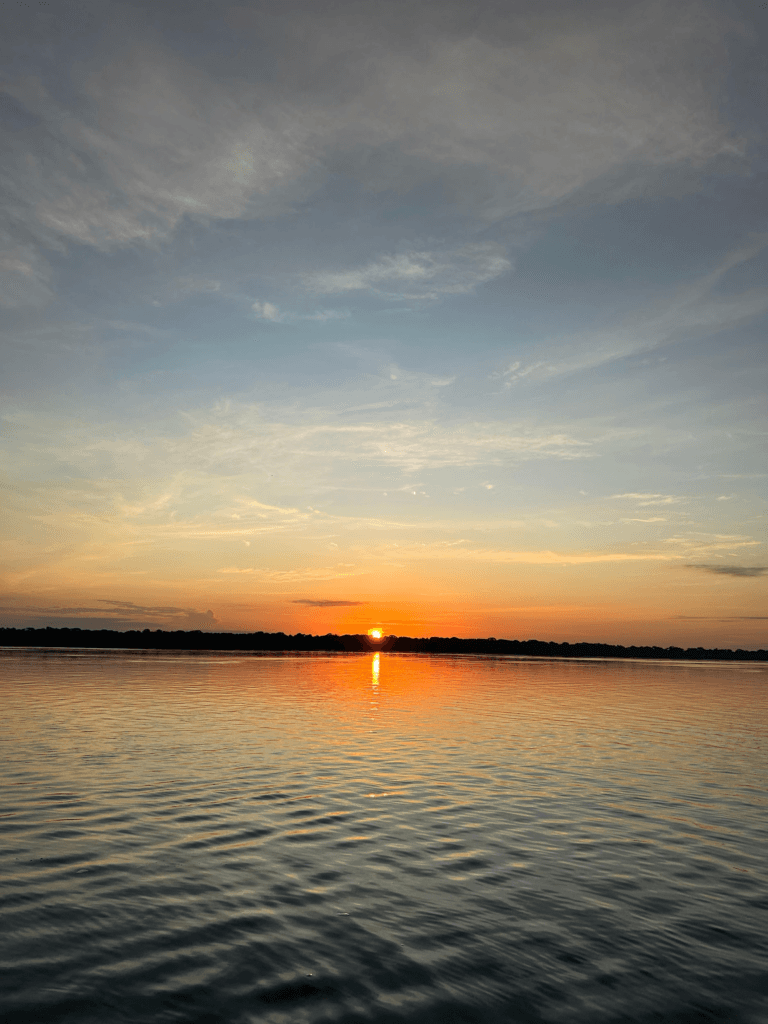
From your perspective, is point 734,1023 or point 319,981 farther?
point 319,981

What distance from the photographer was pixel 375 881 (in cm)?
1384

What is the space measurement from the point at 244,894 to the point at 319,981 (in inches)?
141

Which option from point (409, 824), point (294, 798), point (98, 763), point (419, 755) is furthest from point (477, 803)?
point (98, 763)

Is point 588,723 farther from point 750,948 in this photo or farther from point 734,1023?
point 734,1023

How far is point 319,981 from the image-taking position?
970cm

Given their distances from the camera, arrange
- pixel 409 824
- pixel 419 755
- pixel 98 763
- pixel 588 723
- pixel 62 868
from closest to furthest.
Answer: pixel 62 868 < pixel 409 824 < pixel 98 763 < pixel 419 755 < pixel 588 723

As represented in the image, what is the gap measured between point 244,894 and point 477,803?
973 centimetres

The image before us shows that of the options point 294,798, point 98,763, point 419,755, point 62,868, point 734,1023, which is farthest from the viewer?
point 419,755

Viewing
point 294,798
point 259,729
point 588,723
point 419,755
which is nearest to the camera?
point 294,798

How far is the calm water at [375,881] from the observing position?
9.45 m

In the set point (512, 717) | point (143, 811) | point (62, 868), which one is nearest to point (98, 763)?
point (143, 811)

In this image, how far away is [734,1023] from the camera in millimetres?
9055

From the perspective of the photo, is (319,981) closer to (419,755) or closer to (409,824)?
(409,824)

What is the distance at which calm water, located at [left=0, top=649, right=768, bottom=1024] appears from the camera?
9453 millimetres
